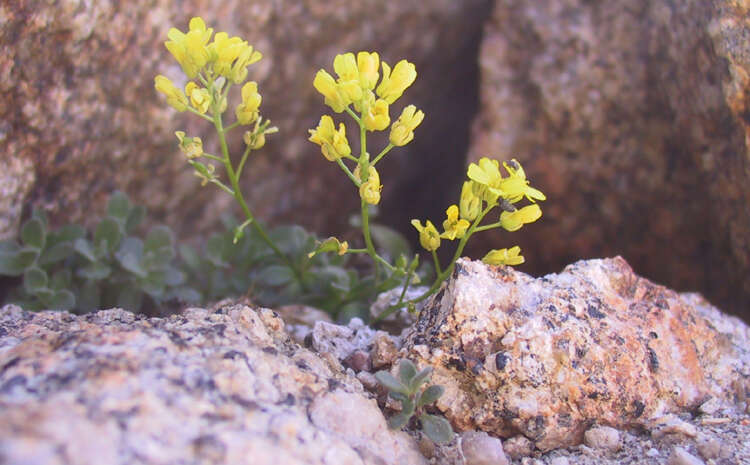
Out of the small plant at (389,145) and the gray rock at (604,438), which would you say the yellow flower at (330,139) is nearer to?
the small plant at (389,145)

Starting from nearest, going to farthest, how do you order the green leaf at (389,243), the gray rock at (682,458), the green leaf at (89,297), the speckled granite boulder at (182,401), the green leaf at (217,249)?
the speckled granite boulder at (182,401) < the gray rock at (682,458) < the green leaf at (89,297) < the green leaf at (217,249) < the green leaf at (389,243)

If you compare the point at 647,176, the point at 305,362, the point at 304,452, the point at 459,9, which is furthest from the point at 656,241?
the point at 304,452

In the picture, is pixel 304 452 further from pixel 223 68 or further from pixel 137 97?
pixel 137 97

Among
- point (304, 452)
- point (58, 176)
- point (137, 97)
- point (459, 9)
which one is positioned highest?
point (459, 9)

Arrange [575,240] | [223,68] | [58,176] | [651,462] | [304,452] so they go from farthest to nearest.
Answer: [575,240] → [58,176] → [223,68] → [651,462] → [304,452]

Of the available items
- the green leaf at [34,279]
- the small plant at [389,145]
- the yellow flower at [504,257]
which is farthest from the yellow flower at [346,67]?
the green leaf at [34,279]
